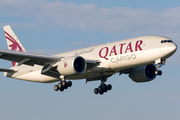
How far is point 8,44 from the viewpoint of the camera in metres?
56.5

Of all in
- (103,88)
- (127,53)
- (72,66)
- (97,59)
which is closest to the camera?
(72,66)

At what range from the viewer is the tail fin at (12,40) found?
55.3 meters

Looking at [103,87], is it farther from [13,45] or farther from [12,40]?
[12,40]

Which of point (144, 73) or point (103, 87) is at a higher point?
point (144, 73)

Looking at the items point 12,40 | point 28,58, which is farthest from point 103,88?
point 12,40

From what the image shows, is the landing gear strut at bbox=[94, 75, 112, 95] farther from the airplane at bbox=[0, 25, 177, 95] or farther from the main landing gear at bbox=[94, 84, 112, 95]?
the airplane at bbox=[0, 25, 177, 95]

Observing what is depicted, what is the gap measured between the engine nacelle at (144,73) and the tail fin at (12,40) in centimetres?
1670

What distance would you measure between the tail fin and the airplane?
712 centimetres

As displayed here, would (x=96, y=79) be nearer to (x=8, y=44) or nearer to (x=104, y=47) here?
(x=104, y=47)

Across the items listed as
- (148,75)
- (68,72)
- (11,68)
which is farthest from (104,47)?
(11,68)

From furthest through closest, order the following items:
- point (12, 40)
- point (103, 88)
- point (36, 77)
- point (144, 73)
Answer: point (12, 40) < point (103, 88) < point (144, 73) < point (36, 77)

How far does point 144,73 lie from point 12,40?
20556mm

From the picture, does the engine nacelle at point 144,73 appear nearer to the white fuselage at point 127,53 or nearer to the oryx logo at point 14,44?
the white fuselage at point 127,53

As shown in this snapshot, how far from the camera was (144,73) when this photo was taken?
161 ft
